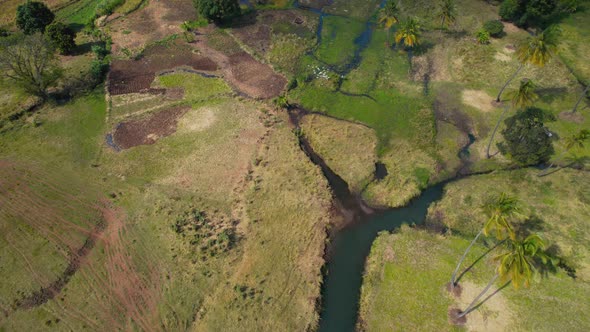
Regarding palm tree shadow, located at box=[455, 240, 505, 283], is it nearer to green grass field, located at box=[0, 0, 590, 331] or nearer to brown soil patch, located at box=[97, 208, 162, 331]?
green grass field, located at box=[0, 0, 590, 331]

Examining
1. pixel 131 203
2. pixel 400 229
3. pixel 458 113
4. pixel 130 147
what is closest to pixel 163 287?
pixel 131 203

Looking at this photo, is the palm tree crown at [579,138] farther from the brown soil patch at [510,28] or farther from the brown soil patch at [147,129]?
the brown soil patch at [147,129]

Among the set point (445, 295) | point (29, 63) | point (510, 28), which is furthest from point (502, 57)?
point (29, 63)

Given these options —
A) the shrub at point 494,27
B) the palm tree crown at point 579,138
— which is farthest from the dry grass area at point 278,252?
the shrub at point 494,27

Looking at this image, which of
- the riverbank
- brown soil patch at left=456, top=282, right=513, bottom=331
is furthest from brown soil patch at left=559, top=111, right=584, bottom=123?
brown soil patch at left=456, top=282, right=513, bottom=331

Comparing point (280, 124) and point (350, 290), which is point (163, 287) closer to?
point (350, 290)
